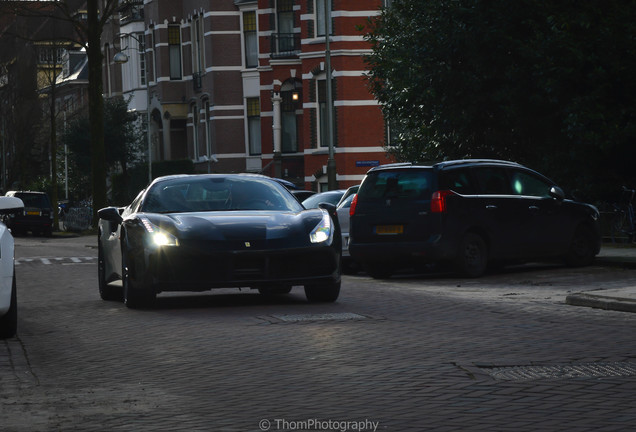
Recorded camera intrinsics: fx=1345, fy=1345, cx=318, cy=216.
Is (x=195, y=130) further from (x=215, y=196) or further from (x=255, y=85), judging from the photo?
(x=215, y=196)

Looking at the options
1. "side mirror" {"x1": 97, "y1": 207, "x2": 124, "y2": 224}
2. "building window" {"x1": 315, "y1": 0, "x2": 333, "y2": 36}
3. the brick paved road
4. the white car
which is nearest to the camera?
the brick paved road

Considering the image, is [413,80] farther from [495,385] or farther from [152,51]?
[152,51]

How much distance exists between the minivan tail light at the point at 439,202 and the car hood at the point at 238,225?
14.7 ft

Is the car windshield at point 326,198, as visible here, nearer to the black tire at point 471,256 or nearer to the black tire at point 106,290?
the black tire at point 471,256

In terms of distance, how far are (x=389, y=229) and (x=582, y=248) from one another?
3.25 meters

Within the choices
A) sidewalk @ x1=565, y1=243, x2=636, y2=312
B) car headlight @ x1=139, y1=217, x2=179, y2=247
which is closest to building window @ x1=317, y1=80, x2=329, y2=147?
sidewalk @ x1=565, y1=243, x2=636, y2=312

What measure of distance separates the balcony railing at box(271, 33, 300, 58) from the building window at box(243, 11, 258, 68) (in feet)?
17.2

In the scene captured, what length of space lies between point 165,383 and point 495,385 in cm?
217

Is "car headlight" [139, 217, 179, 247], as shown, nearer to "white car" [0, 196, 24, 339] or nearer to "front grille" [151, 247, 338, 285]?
"front grille" [151, 247, 338, 285]

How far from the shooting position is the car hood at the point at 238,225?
13742 mm

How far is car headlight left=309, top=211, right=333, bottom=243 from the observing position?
46.3 feet

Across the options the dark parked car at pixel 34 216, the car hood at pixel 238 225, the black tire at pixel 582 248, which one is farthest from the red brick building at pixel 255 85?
the car hood at pixel 238 225

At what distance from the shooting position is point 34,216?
5638cm

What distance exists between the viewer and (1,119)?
270 feet
